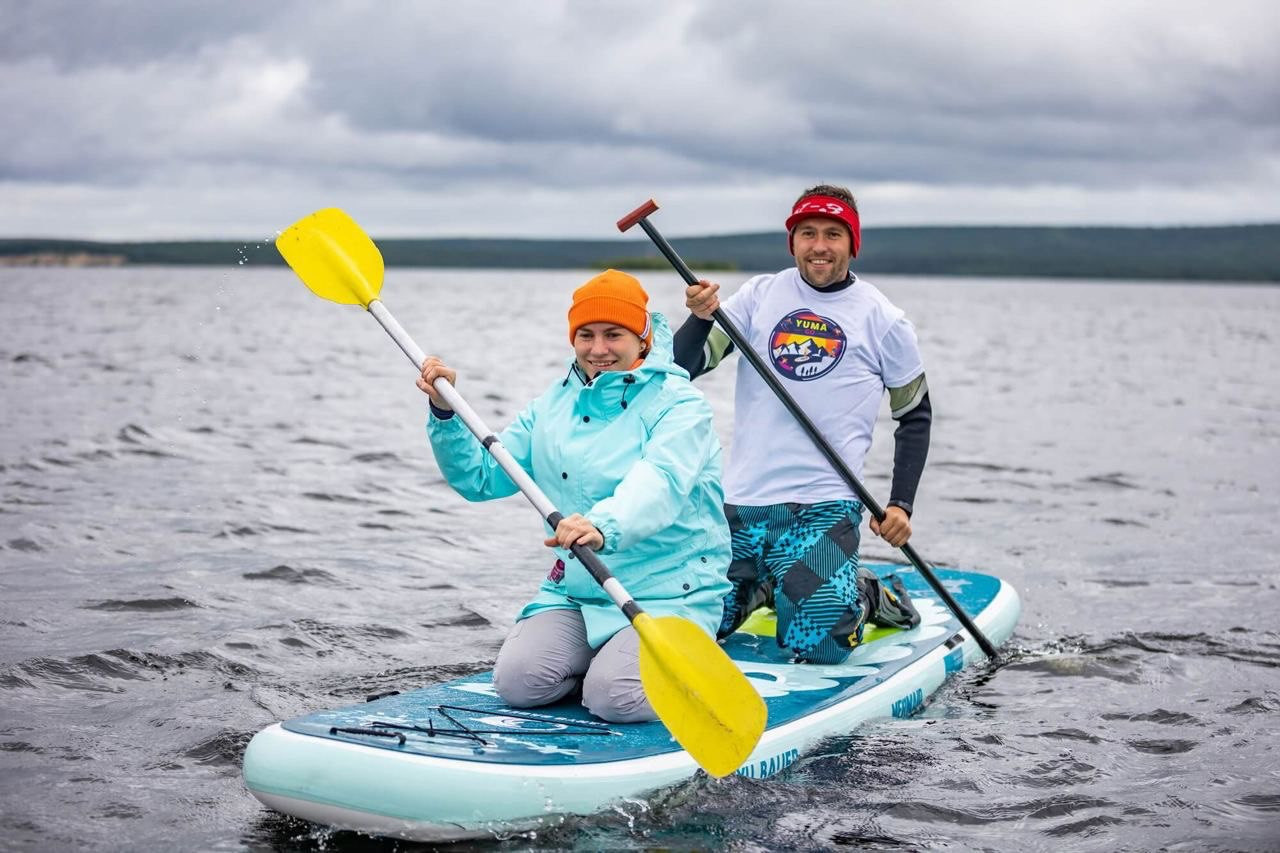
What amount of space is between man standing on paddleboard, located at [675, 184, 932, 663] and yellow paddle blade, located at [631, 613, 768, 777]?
1.44 meters

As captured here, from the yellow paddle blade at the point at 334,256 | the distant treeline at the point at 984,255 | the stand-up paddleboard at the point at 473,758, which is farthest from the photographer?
the distant treeline at the point at 984,255

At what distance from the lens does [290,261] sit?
623 cm

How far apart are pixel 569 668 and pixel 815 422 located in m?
1.91

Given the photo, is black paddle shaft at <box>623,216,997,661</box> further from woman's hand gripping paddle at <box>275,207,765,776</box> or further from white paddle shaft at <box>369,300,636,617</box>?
woman's hand gripping paddle at <box>275,207,765,776</box>

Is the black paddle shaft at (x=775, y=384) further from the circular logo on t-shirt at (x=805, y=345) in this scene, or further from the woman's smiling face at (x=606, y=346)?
the woman's smiling face at (x=606, y=346)

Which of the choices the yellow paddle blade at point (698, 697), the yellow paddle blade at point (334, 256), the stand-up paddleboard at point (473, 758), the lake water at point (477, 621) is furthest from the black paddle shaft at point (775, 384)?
the yellow paddle blade at point (698, 697)

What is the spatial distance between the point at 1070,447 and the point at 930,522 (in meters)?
6.14

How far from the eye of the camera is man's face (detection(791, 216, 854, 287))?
21.3ft

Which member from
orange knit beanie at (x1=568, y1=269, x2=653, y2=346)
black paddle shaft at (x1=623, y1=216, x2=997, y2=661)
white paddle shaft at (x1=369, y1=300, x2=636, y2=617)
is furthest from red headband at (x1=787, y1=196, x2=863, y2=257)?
white paddle shaft at (x1=369, y1=300, x2=636, y2=617)

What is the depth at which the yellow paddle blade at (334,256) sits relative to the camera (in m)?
6.13

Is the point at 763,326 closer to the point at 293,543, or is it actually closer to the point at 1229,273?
the point at 293,543

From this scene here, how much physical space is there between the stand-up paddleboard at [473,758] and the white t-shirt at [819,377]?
104cm

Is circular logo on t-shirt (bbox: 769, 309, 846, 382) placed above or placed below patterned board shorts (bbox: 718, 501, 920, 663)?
above

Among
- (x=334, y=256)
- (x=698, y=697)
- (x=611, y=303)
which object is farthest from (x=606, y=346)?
(x=334, y=256)
